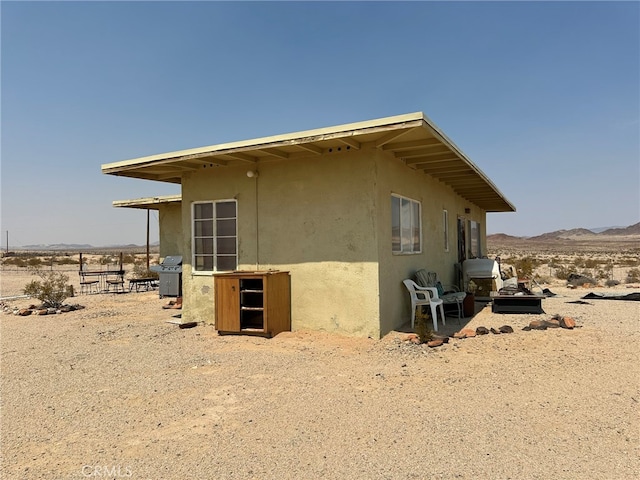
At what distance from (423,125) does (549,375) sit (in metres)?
3.42

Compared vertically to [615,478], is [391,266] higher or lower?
higher

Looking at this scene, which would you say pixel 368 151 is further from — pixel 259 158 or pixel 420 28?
pixel 420 28

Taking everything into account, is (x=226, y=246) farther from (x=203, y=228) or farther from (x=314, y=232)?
(x=314, y=232)

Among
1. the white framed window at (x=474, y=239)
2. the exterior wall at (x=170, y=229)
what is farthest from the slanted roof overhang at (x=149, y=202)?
the white framed window at (x=474, y=239)

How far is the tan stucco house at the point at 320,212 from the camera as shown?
6.80 meters

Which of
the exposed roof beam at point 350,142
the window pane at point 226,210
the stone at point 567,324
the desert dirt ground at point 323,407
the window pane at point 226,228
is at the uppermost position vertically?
the exposed roof beam at point 350,142

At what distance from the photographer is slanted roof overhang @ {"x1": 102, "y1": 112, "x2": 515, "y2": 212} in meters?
5.95

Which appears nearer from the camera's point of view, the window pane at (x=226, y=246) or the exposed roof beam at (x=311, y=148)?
the exposed roof beam at (x=311, y=148)

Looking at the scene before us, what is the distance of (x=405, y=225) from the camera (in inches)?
330

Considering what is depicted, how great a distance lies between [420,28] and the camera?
34.3 feet

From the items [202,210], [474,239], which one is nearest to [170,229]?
[202,210]

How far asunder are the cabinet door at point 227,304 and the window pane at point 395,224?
9.40ft

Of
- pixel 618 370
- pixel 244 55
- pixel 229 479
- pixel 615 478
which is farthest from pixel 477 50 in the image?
pixel 229 479

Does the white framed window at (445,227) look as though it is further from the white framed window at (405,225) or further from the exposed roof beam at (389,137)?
the exposed roof beam at (389,137)
